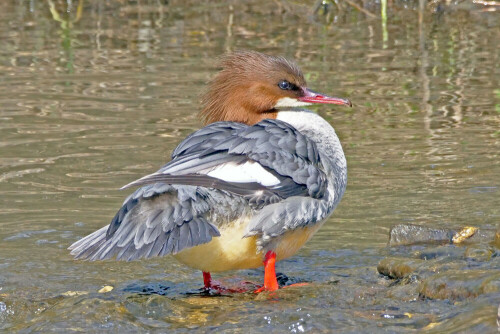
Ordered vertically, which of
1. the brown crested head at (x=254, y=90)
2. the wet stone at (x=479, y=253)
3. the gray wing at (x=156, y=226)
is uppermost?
the brown crested head at (x=254, y=90)

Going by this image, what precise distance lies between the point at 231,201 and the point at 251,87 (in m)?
1.17

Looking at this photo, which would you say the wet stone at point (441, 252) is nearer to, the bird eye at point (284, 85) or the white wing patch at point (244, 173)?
the white wing patch at point (244, 173)

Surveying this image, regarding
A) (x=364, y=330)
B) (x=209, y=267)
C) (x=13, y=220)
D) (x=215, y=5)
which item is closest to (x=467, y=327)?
(x=364, y=330)

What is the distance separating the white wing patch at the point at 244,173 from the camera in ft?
13.4

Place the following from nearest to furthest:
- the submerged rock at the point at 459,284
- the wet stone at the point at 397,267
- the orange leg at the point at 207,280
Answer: the submerged rock at the point at 459,284, the wet stone at the point at 397,267, the orange leg at the point at 207,280

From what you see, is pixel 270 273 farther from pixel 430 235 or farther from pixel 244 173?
pixel 430 235

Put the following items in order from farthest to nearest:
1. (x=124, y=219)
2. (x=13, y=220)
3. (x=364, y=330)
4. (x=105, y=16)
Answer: (x=105, y=16) → (x=13, y=220) → (x=124, y=219) → (x=364, y=330)

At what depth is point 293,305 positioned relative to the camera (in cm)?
399

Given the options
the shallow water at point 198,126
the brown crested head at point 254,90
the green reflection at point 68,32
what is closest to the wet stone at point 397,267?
the shallow water at point 198,126

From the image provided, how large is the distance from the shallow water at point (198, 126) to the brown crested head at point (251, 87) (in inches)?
33.7

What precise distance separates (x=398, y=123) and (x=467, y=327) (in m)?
4.62

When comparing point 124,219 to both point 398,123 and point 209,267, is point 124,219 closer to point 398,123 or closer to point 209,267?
point 209,267

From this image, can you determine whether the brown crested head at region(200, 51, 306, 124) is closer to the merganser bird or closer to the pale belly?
the merganser bird

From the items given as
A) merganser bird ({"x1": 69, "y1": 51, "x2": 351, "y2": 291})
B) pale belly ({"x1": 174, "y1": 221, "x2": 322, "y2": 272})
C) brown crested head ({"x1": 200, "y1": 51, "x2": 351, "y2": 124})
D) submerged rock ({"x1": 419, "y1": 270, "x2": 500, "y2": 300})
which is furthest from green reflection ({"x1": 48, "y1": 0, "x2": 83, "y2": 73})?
submerged rock ({"x1": 419, "y1": 270, "x2": 500, "y2": 300})
